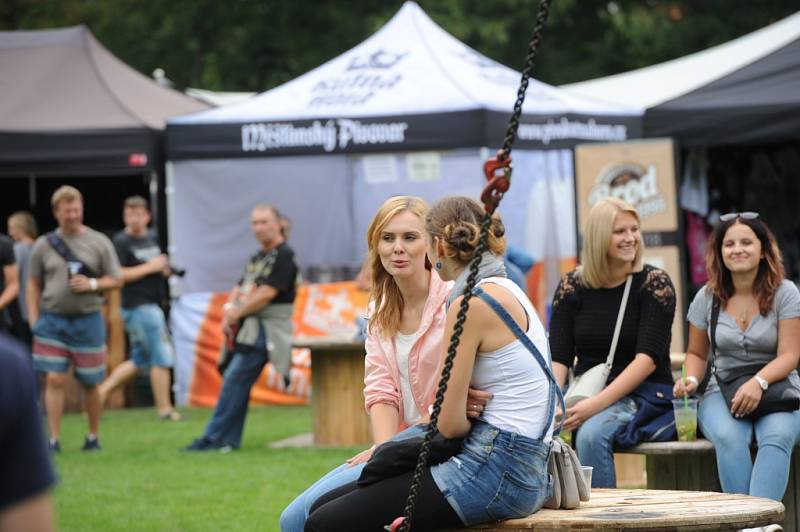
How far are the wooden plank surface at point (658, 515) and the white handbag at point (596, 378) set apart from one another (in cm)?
141

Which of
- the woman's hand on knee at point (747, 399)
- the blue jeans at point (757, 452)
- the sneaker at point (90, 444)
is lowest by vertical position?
the sneaker at point (90, 444)

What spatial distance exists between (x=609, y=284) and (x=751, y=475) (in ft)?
3.48

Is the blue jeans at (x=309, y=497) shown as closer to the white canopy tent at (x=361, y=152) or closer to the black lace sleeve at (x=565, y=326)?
the black lace sleeve at (x=565, y=326)

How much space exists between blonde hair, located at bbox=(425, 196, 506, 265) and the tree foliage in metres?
24.9

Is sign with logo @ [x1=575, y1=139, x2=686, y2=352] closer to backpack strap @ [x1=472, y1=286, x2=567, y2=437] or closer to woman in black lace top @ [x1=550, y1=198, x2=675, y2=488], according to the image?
woman in black lace top @ [x1=550, y1=198, x2=675, y2=488]

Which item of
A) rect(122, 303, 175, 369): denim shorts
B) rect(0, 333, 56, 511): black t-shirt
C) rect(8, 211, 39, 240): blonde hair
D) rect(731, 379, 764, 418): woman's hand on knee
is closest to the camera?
rect(0, 333, 56, 511): black t-shirt

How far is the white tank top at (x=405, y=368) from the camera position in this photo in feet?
15.8

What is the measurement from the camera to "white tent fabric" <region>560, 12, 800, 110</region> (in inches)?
711

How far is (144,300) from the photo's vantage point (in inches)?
506

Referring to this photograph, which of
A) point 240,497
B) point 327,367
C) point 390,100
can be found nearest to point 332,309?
point 390,100

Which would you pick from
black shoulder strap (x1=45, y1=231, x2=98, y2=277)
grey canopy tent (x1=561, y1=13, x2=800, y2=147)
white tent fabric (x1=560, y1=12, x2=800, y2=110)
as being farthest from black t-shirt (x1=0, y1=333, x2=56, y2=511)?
white tent fabric (x1=560, y1=12, x2=800, y2=110)

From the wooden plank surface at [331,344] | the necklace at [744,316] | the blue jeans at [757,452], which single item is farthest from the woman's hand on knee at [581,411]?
the wooden plank surface at [331,344]

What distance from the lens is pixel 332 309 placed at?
14.0m

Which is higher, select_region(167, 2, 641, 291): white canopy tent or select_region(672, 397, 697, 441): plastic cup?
select_region(167, 2, 641, 291): white canopy tent
